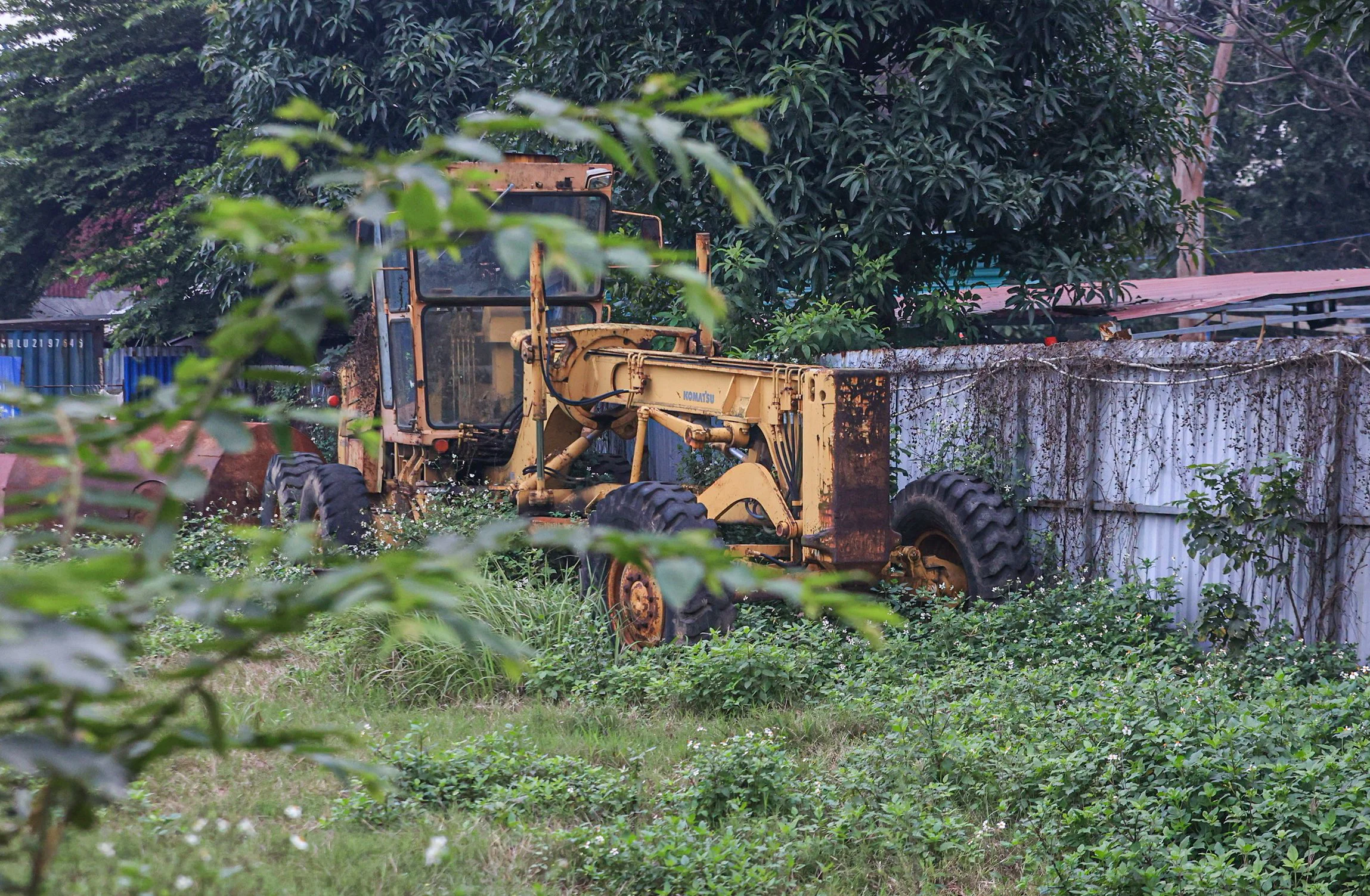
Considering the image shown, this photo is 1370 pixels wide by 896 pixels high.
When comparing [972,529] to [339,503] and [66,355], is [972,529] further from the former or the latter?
[66,355]

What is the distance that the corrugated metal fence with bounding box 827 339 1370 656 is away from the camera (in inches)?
285

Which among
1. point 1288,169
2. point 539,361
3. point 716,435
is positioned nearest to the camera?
point 716,435

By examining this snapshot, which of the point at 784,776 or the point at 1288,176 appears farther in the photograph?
the point at 1288,176

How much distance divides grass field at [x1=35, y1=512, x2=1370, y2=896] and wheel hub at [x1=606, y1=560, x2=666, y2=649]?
0.40 metres

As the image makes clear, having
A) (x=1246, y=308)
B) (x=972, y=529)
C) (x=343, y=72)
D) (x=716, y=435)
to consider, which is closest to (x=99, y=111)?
(x=343, y=72)

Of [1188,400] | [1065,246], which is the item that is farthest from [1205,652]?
[1065,246]

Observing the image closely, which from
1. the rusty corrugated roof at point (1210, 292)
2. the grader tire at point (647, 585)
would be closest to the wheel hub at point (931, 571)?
the grader tire at point (647, 585)

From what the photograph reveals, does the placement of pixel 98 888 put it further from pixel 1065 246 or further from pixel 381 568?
pixel 1065 246

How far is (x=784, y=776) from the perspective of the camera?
521 centimetres

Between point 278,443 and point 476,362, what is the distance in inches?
329

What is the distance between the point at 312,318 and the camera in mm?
1501

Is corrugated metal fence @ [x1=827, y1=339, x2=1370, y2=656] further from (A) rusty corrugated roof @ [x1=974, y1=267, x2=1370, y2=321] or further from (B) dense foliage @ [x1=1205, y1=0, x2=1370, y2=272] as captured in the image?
(B) dense foliage @ [x1=1205, y1=0, x2=1370, y2=272]

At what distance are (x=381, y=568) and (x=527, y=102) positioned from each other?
1.77 feet

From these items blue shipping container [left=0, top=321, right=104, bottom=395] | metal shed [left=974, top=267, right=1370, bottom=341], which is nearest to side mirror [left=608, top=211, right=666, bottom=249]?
metal shed [left=974, top=267, right=1370, bottom=341]
